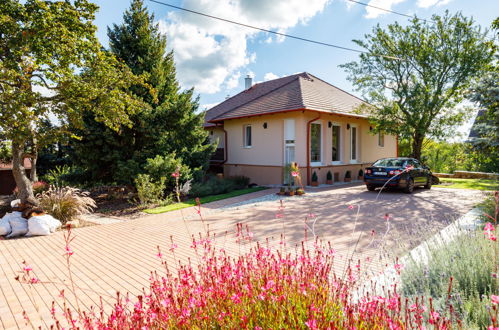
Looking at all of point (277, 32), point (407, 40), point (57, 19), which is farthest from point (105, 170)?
point (407, 40)

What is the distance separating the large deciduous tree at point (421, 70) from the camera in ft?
50.3

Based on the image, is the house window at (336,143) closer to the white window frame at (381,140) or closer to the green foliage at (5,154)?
the white window frame at (381,140)

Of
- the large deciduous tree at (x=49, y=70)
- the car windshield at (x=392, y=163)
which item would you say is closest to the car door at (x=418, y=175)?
the car windshield at (x=392, y=163)

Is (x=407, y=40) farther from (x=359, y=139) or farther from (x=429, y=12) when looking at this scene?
(x=359, y=139)

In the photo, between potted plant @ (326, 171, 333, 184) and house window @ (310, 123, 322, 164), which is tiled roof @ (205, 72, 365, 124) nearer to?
house window @ (310, 123, 322, 164)

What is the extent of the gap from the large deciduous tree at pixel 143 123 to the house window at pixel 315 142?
234 inches

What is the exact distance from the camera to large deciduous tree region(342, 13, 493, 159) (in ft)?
50.3

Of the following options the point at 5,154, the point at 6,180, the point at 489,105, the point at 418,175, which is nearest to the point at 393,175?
the point at 418,175

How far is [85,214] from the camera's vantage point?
10484 millimetres

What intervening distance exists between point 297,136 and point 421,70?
7.62 metres

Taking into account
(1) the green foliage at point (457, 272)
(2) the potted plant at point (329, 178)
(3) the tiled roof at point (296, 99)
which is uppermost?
(3) the tiled roof at point (296, 99)

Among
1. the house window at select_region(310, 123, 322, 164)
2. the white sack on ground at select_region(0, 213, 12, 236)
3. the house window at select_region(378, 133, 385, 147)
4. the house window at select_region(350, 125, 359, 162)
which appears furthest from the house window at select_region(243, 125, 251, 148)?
the white sack on ground at select_region(0, 213, 12, 236)

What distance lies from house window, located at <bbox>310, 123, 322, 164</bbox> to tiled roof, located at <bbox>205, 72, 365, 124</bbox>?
113 cm

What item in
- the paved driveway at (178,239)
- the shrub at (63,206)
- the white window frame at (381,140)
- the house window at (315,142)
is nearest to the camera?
the paved driveway at (178,239)
